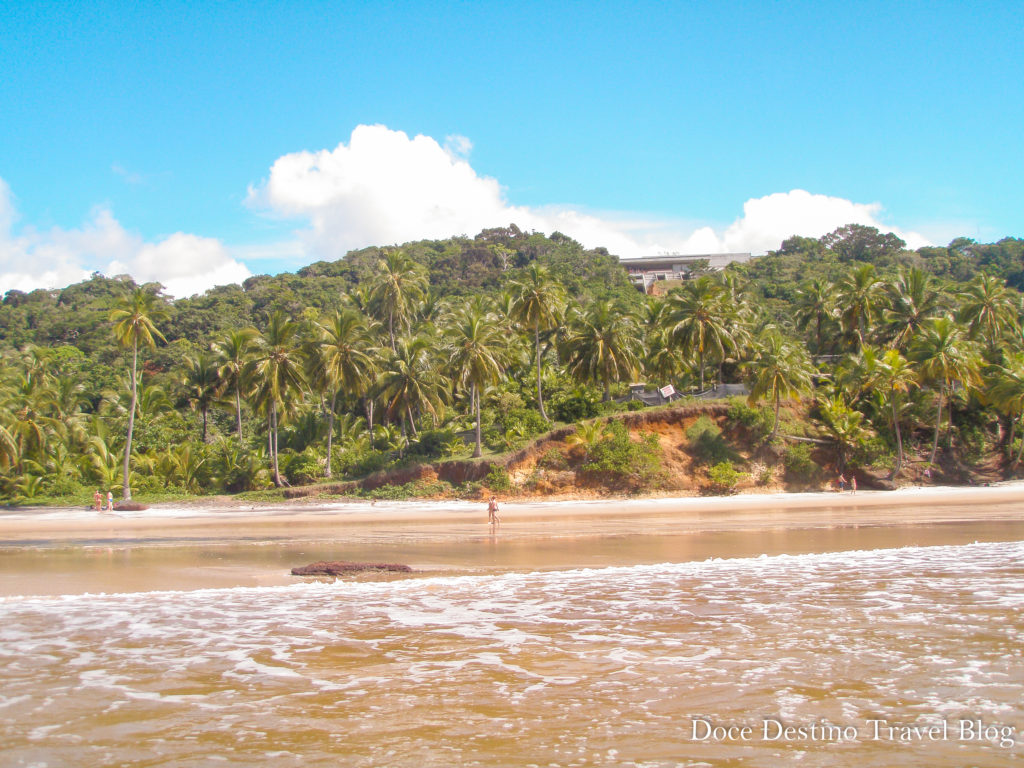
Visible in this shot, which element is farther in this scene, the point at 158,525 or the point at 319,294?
the point at 319,294

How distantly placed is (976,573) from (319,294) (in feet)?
256

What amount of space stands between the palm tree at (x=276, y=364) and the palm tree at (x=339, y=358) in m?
1.04

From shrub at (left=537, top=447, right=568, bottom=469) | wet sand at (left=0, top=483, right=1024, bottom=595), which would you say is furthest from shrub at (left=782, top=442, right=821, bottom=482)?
shrub at (left=537, top=447, right=568, bottom=469)

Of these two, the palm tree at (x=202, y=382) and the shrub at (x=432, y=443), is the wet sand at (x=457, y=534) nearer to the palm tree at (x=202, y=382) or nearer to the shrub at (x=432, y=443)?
the shrub at (x=432, y=443)

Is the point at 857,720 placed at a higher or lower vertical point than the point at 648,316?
lower

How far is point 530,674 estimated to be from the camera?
8.63 metres

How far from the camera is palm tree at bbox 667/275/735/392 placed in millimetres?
37500

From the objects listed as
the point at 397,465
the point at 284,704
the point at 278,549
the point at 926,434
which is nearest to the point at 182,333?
the point at 397,465

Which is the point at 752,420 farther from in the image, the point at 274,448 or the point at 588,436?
the point at 274,448

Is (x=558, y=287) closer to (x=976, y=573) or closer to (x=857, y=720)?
(x=976, y=573)

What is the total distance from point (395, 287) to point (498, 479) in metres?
18.8

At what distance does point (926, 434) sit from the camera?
3712cm

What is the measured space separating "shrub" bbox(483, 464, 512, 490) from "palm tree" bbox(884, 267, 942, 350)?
1020 inches

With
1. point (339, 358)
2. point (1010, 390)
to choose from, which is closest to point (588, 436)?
point (339, 358)
